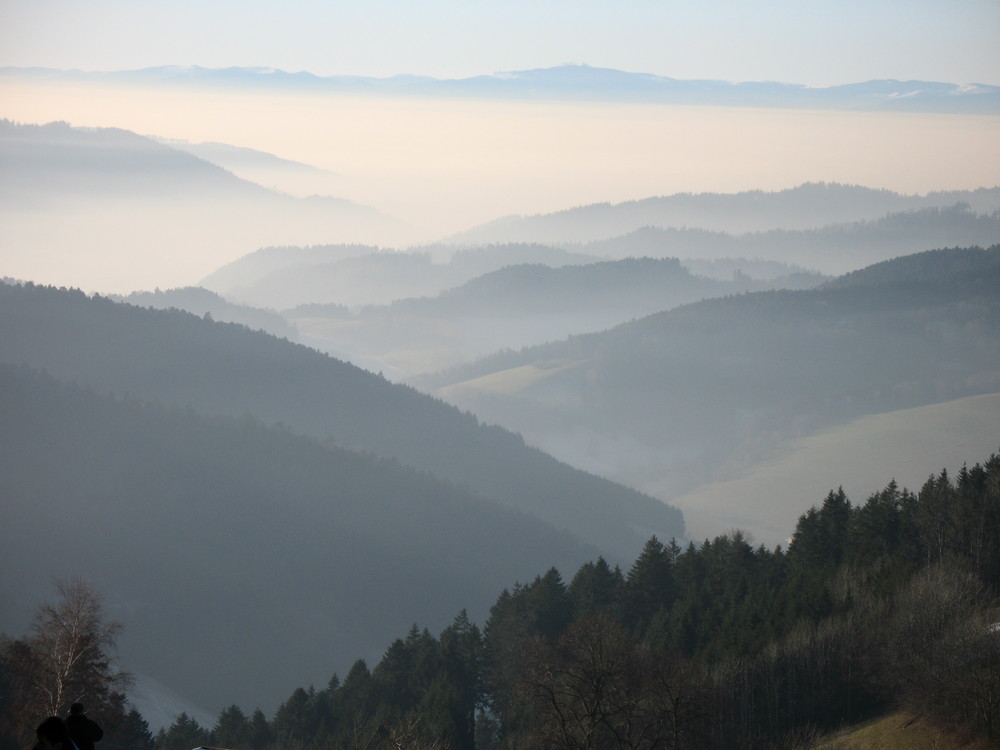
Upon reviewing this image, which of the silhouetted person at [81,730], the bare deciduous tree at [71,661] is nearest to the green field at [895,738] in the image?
the bare deciduous tree at [71,661]

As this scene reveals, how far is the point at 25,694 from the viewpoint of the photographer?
3116 cm

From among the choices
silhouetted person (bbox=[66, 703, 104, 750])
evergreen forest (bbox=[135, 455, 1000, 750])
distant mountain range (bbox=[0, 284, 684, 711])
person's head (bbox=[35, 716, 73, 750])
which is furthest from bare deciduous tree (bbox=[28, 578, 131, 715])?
distant mountain range (bbox=[0, 284, 684, 711])

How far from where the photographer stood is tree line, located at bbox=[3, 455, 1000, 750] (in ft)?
105

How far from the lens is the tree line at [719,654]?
105ft

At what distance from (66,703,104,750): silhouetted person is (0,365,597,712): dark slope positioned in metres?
108

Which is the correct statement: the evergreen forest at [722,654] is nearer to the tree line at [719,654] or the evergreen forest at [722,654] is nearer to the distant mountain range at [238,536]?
the tree line at [719,654]

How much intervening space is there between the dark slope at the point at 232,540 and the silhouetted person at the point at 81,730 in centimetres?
10828

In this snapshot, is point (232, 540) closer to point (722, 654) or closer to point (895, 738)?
point (722, 654)

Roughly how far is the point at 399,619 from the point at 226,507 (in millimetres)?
39085

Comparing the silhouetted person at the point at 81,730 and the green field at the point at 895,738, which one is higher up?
the silhouetted person at the point at 81,730

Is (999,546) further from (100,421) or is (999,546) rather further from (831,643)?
(100,421)

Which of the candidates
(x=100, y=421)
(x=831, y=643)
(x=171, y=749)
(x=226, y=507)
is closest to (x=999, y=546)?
(x=831, y=643)

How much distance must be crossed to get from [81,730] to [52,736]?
756 mm

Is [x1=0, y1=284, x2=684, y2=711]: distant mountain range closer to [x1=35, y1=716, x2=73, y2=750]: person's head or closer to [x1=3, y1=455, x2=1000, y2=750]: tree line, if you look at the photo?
[x1=3, y1=455, x2=1000, y2=750]: tree line
